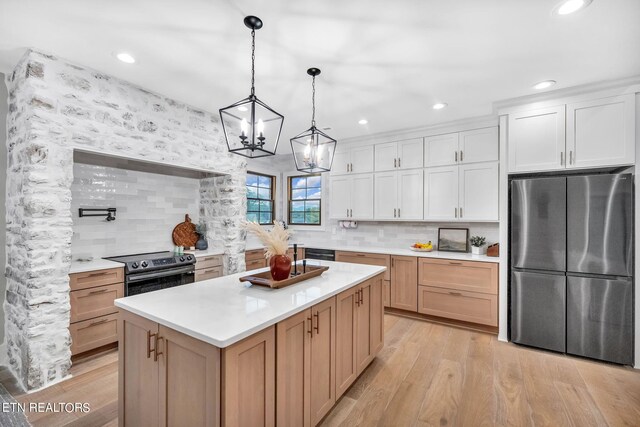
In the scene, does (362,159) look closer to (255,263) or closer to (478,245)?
(478,245)

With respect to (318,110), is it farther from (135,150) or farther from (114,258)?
(114,258)

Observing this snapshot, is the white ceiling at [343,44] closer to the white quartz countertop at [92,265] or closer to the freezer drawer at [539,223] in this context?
the freezer drawer at [539,223]

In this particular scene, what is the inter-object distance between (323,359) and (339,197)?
3.23 meters

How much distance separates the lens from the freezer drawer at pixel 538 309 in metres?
2.91

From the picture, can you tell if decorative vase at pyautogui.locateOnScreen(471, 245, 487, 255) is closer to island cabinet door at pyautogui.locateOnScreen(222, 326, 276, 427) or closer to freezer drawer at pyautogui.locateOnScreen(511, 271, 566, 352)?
freezer drawer at pyautogui.locateOnScreen(511, 271, 566, 352)

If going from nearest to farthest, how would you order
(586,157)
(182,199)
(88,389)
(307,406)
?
1. (307,406)
2. (88,389)
3. (586,157)
4. (182,199)

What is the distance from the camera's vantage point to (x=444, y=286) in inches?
144

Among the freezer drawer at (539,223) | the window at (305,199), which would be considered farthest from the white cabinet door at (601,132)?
the window at (305,199)

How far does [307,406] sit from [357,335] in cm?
73

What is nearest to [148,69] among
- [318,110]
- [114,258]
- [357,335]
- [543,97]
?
[318,110]

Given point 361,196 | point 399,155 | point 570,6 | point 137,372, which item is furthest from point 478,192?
point 137,372

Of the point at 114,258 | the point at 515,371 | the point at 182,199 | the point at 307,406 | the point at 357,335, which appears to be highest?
the point at 182,199

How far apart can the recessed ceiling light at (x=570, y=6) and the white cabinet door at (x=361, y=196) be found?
291 centimetres

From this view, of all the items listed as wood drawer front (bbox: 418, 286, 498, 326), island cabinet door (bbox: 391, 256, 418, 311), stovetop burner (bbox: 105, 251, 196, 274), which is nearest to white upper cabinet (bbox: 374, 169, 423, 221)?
island cabinet door (bbox: 391, 256, 418, 311)
